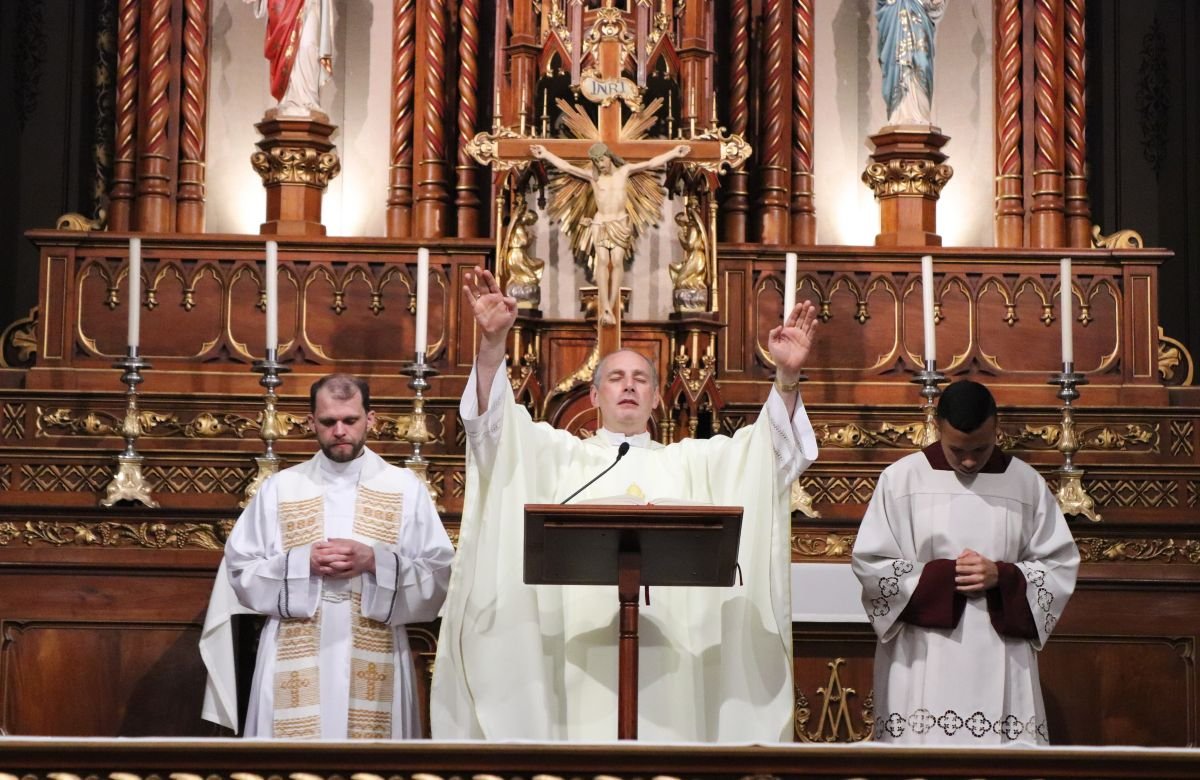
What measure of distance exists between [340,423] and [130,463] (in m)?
1.98

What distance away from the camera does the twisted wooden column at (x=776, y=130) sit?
32.2ft

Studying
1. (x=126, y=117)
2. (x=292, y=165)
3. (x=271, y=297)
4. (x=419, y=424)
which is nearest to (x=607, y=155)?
(x=419, y=424)

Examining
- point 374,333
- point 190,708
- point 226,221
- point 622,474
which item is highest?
point 226,221

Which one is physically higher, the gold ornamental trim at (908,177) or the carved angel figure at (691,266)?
the gold ornamental trim at (908,177)

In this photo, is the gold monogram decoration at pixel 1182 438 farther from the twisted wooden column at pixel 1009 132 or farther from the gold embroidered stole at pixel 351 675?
the gold embroidered stole at pixel 351 675

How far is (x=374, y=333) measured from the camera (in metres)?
9.37

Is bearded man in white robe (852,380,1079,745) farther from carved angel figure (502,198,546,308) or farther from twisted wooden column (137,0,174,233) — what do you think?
twisted wooden column (137,0,174,233)

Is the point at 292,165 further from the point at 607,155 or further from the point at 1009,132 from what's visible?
A: the point at 1009,132

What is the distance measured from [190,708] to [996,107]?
18.1ft

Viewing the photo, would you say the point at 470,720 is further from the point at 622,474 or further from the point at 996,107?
the point at 996,107

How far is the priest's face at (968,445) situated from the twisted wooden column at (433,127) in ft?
14.5

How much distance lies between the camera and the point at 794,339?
5719mm

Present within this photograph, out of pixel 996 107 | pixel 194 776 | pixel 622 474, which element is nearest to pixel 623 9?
pixel 996 107

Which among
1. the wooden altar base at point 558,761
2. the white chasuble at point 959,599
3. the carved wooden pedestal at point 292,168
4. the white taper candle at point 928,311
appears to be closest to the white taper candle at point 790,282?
the white taper candle at point 928,311
